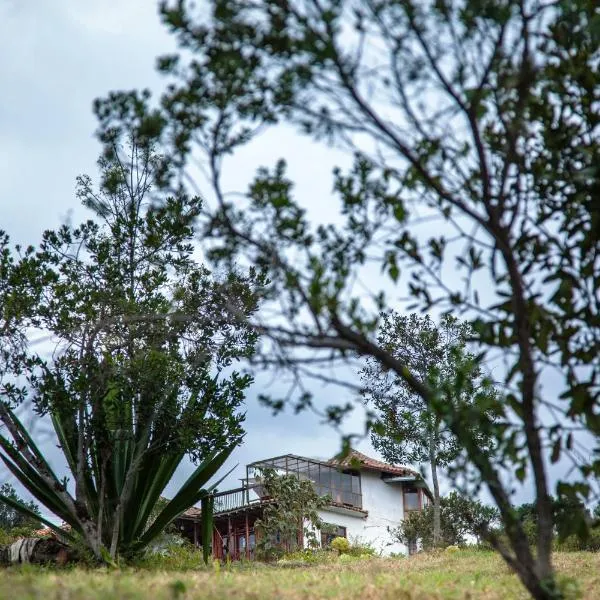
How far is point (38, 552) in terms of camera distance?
39.8 feet

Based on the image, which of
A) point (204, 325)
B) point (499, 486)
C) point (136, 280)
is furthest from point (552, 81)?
point (136, 280)

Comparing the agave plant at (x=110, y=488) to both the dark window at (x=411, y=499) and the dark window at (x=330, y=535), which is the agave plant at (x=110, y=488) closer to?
the dark window at (x=330, y=535)

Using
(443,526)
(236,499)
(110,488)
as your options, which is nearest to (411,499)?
(236,499)

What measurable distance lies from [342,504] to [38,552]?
Answer: 22703 millimetres

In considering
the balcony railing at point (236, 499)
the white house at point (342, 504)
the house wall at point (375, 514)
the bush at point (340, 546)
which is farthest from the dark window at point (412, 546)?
the bush at point (340, 546)

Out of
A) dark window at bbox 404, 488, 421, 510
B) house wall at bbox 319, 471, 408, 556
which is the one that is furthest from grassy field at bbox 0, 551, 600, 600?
dark window at bbox 404, 488, 421, 510

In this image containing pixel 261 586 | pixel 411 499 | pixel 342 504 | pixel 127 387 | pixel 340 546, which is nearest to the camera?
pixel 261 586

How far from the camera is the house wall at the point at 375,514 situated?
3431cm

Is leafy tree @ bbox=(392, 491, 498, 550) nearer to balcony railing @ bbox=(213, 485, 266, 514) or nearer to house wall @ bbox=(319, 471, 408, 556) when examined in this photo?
house wall @ bbox=(319, 471, 408, 556)

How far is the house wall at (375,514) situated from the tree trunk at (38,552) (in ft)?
71.9

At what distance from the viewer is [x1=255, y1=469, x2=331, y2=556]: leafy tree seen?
831 inches

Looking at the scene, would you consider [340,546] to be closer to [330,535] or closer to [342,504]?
[330,535]

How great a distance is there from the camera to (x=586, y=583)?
775 centimetres

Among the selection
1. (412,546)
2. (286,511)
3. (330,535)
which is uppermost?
(286,511)
